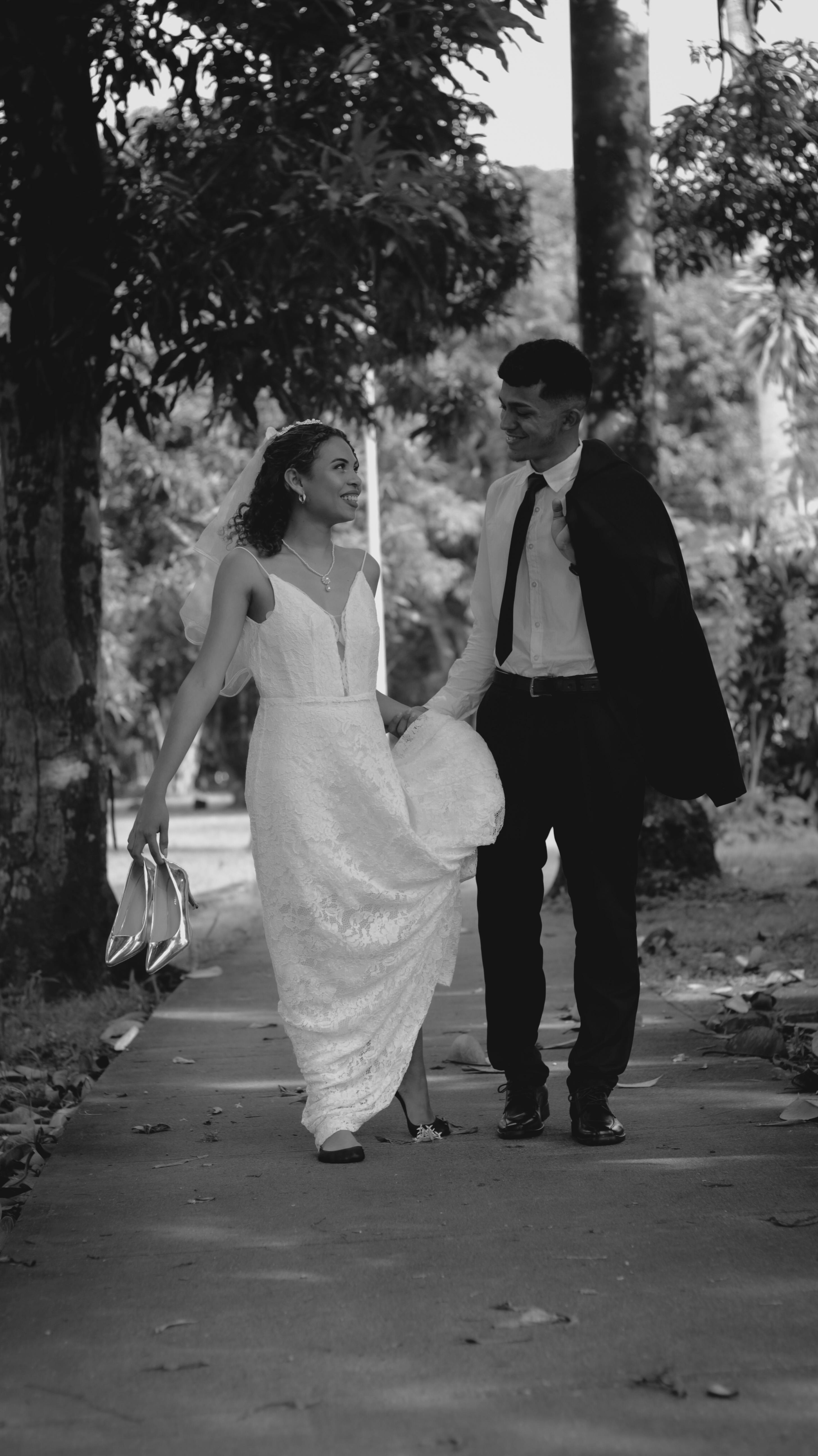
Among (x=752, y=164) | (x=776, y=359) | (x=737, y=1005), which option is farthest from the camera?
(x=776, y=359)

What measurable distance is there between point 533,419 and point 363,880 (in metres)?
1.42

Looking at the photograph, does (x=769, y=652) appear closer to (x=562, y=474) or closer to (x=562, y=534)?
(x=562, y=474)

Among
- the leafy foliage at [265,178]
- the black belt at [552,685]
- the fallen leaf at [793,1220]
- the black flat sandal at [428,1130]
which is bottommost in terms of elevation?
the black flat sandal at [428,1130]

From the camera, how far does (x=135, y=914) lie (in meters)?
4.69

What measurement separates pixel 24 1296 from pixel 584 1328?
3.99 ft

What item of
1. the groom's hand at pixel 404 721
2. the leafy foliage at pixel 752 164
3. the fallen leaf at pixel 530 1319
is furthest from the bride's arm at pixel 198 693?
the leafy foliage at pixel 752 164

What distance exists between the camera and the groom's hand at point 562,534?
4.87 m

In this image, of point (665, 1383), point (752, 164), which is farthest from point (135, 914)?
point (752, 164)

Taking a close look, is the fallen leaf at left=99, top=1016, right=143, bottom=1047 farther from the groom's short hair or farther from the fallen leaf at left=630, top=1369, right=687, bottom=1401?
the fallen leaf at left=630, top=1369, right=687, bottom=1401

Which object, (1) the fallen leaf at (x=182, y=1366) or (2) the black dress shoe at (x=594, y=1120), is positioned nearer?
(1) the fallen leaf at (x=182, y=1366)

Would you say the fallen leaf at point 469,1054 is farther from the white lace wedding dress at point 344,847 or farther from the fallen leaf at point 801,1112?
the fallen leaf at point 801,1112

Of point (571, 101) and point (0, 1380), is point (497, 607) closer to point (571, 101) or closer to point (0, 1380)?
point (0, 1380)

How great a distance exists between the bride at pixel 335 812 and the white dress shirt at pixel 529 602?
228mm

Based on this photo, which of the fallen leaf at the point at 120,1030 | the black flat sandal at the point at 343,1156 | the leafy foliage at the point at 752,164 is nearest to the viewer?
the black flat sandal at the point at 343,1156
